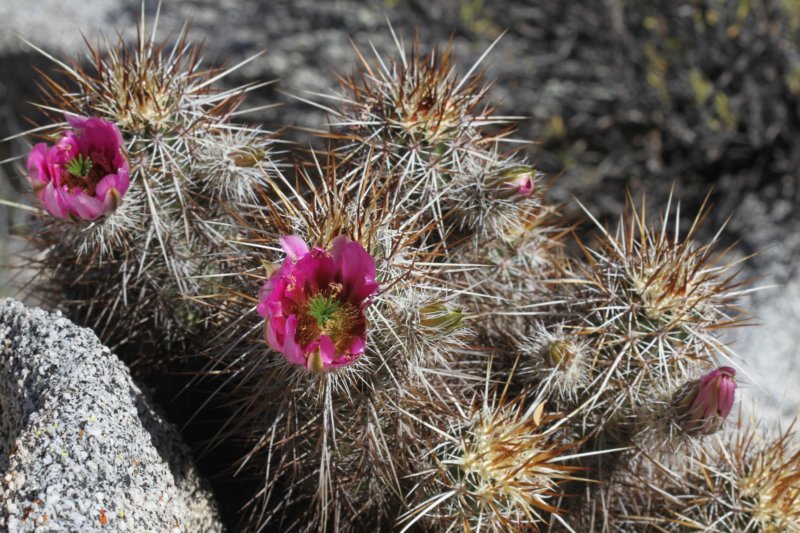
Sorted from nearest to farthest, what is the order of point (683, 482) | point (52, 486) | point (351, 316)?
point (52, 486), point (351, 316), point (683, 482)

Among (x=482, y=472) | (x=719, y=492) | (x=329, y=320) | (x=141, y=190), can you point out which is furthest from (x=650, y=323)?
(x=141, y=190)

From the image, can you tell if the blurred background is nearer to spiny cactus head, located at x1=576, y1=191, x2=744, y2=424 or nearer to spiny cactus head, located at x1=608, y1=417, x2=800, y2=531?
spiny cactus head, located at x1=608, y1=417, x2=800, y2=531

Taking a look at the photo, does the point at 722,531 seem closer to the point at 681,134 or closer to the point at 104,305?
the point at 104,305

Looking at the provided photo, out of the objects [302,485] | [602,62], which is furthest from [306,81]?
[302,485]

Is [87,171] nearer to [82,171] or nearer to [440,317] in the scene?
[82,171]

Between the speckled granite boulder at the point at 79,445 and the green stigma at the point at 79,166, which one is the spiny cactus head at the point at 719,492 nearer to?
the speckled granite boulder at the point at 79,445

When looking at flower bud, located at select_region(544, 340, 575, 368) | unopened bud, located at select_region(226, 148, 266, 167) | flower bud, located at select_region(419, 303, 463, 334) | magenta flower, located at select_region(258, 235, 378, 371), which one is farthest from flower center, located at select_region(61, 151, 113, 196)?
flower bud, located at select_region(544, 340, 575, 368)

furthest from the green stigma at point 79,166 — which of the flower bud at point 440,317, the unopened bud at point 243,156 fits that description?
the flower bud at point 440,317
